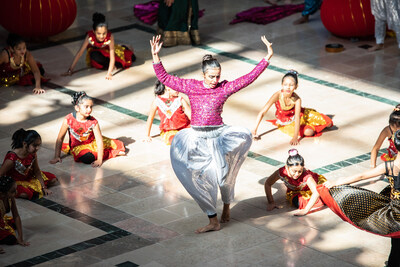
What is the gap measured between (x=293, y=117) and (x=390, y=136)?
4.73 ft

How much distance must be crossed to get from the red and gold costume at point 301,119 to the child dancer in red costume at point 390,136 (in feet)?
3.17

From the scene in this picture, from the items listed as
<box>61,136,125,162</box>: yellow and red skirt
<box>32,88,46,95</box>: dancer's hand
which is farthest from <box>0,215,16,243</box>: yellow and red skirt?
<box>32,88,46,95</box>: dancer's hand

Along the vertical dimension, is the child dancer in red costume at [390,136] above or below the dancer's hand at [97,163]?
above

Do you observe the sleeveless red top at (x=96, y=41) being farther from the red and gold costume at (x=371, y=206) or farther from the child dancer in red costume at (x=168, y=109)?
the red and gold costume at (x=371, y=206)

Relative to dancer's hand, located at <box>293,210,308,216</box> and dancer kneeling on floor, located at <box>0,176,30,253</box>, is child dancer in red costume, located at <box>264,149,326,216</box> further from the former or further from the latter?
dancer kneeling on floor, located at <box>0,176,30,253</box>

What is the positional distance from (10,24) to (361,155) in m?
5.86

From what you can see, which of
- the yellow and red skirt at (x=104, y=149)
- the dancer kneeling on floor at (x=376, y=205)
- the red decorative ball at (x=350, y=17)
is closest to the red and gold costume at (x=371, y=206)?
the dancer kneeling on floor at (x=376, y=205)

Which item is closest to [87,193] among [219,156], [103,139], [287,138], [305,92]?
[103,139]

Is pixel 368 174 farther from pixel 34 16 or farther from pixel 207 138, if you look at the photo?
pixel 34 16

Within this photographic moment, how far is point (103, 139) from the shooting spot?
881 centimetres

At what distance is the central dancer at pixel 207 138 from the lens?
689 centimetres

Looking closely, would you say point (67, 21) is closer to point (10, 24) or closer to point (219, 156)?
point (10, 24)

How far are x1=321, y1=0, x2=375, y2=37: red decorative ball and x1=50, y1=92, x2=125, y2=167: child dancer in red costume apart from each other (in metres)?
4.82

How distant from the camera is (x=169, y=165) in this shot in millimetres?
8562
